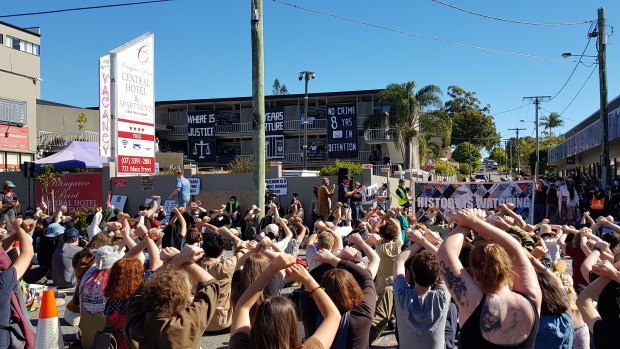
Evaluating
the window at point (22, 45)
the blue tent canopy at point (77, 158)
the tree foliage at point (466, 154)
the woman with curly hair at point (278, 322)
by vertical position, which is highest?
the window at point (22, 45)

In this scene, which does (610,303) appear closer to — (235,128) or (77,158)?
(77,158)

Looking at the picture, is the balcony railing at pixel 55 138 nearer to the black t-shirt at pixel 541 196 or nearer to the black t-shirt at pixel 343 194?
the black t-shirt at pixel 343 194

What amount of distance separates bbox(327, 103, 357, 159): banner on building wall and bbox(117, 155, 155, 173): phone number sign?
21161mm

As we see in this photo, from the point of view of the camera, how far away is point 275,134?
42.9m

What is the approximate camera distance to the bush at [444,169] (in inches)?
1742

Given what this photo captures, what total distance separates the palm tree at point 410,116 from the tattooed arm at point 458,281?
32.0 metres

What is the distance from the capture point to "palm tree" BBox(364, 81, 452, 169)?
116 feet

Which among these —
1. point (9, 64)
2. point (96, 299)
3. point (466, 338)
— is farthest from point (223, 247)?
point (9, 64)

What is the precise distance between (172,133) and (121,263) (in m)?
45.3

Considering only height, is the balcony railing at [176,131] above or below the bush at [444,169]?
above

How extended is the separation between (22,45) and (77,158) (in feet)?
58.7

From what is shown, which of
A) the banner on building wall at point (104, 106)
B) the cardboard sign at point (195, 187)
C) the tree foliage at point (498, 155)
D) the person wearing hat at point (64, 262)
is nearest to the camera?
the person wearing hat at point (64, 262)

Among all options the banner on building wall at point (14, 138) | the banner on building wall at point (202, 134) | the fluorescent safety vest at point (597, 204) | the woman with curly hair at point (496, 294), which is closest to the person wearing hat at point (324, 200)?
the fluorescent safety vest at point (597, 204)

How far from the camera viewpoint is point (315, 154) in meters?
43.8
